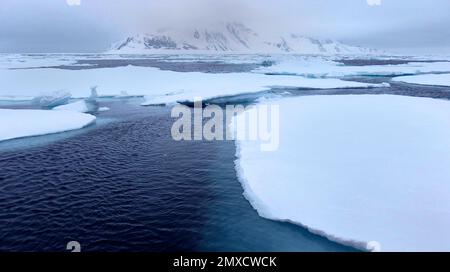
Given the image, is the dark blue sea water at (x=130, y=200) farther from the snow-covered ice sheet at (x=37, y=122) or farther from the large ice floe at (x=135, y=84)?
the large ice floe at (x=135, y=84)

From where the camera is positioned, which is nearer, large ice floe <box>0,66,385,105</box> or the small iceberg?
the small iceberg

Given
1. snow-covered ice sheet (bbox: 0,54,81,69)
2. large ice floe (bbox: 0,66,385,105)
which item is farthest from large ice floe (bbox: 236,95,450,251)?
snow-covered ice sheet (bbox: 0,54,81,69)

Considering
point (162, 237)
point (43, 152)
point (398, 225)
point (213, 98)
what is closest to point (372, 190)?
point (398, 225)

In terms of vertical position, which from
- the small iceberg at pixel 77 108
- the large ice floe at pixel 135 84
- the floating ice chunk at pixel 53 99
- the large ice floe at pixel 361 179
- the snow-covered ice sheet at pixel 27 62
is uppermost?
the snow-covered ice sheet at pixel 27 62

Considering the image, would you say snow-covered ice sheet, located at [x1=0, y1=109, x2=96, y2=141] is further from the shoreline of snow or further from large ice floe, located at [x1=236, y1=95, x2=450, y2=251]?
the shoreline of snow

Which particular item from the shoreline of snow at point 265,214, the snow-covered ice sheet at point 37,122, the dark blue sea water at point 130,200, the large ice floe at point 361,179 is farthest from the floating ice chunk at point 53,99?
the shoreline of snow at point 265,214
